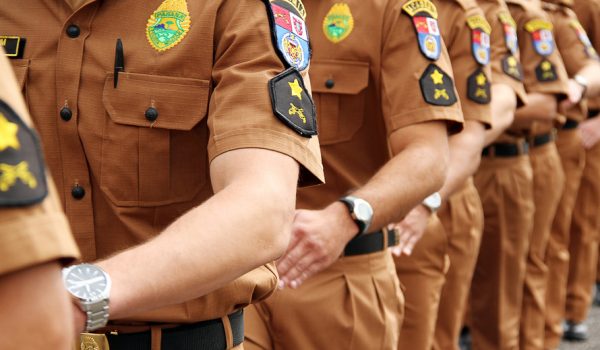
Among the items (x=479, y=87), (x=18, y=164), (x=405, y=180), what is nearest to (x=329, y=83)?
(x=405, y=180)

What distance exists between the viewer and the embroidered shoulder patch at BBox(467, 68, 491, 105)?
4.07 meters

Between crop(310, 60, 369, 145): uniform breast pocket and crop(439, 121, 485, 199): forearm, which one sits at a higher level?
Result: crop(310, 60, 369, 145): uniform breast pocket

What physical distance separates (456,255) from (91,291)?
3.61 m

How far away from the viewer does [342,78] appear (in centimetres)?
333

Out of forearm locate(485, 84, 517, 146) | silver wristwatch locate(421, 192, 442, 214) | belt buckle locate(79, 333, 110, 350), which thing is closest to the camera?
belt buckle locate(79, 333, 110, 350)

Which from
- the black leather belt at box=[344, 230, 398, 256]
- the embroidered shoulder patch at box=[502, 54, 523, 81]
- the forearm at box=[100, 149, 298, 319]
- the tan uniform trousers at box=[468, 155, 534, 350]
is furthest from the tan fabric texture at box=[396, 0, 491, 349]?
the forearm at box=[100, 149, 298, 319]

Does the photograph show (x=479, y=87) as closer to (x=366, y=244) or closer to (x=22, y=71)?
(x=366, y=244)

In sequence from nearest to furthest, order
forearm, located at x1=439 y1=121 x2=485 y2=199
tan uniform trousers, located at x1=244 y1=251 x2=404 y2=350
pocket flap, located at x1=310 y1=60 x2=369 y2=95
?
tan uniform trousers, located at x1=244 y1=251 x2=404 y2=350 < pocket flap, located at x1=310 y1=60 x2=369 y2=95 < forearm, located at x1=439 y1=121 x2=485 y2=199

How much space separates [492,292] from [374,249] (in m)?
2.61

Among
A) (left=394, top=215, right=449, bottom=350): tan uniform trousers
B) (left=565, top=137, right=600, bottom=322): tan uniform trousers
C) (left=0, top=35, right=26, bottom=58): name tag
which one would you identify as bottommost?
(left=565, top=137, right=600, bottom=322): tan uniform trousers

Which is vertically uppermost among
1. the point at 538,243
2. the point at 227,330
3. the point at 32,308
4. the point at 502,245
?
the point at 32,308

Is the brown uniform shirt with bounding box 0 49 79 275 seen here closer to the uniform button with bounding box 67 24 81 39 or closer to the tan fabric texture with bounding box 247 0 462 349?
the uniform button with bounding box 67 24 81 39

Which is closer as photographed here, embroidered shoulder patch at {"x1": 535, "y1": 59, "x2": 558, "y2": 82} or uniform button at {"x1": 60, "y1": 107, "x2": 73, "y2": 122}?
uniform button at {"x1": 60, "y1": 107, "x2": 73, "y2": 122}

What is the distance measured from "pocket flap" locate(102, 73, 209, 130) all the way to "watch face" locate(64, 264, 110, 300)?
1.72ft
